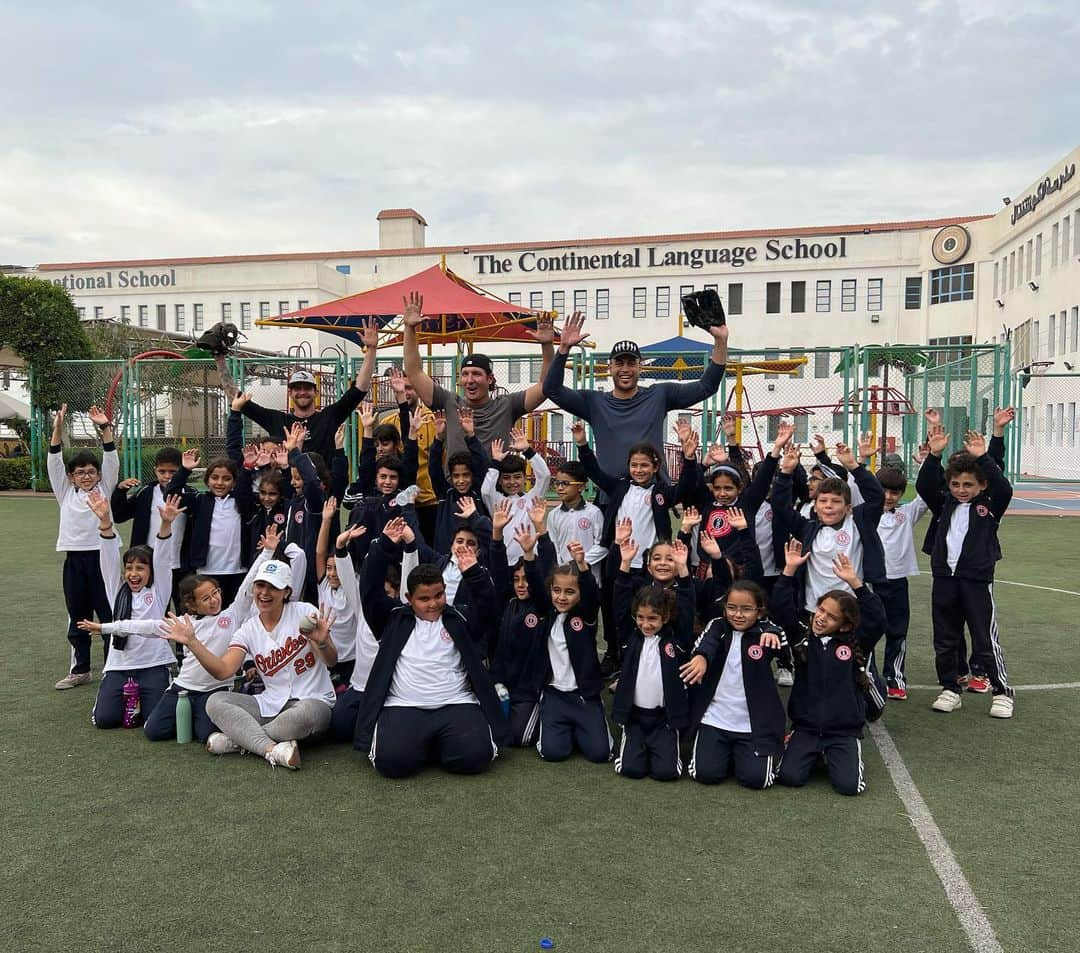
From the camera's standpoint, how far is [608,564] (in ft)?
18.7

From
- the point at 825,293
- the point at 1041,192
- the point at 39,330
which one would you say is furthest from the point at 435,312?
the point at 825,293

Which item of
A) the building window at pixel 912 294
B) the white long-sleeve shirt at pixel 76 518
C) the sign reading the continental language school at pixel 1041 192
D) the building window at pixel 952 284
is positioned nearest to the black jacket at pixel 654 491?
the white long-sleeve shirt at pixel 76 518

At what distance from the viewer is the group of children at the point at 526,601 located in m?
4.49

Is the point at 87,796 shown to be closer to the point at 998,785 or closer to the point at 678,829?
the point at 678,829

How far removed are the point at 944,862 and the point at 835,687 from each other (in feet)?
3.39

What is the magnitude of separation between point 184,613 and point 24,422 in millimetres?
21099

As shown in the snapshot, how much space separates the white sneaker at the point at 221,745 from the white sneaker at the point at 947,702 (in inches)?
156

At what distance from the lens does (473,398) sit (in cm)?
605


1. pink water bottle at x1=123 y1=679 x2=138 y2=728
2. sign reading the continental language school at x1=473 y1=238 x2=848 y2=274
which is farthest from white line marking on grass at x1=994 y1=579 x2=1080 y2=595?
sign reading the continental language school at x1=473 y1=238 x2=848 y2=274

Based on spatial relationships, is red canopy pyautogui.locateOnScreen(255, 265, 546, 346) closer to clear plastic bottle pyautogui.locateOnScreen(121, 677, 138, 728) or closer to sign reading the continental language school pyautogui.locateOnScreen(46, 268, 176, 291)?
clear plastic bottle pyautogui.locateOnScreen(121, 677, 138, 728)

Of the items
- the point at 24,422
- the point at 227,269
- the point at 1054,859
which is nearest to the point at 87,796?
the point at 1054,859

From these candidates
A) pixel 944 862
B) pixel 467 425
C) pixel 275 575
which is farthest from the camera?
pixel 467 425

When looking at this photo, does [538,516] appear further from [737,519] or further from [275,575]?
[275,575]

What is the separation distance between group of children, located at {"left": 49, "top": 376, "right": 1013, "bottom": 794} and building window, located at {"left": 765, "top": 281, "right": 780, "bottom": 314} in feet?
115
